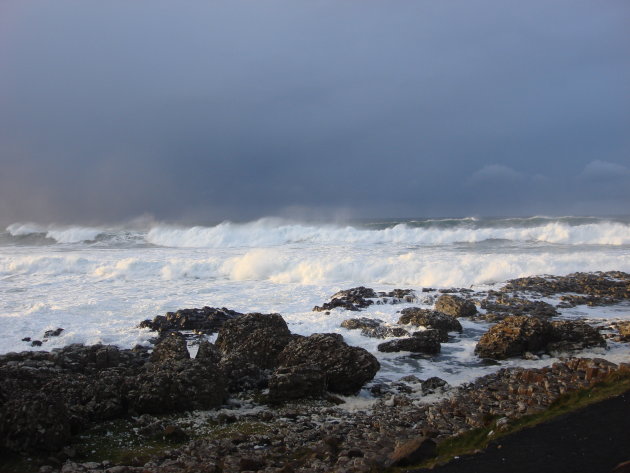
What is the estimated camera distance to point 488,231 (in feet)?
150

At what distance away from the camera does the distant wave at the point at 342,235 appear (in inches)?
1519

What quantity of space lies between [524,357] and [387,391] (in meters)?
3.82

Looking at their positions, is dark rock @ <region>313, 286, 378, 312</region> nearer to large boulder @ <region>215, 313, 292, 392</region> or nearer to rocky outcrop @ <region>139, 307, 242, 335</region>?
rocky outcrop @ <region>139, 307, 242, 335</region>

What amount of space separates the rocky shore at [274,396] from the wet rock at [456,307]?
2.45 metres

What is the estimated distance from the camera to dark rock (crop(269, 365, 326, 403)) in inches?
318

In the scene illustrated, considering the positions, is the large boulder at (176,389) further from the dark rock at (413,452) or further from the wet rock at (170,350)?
the dark rock at (413,452)

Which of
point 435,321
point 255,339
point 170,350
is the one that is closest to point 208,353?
point 170,350

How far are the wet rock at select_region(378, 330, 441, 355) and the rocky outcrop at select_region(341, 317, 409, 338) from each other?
1115 millimetres

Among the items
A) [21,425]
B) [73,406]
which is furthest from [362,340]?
[21,425]

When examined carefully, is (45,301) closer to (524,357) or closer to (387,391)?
(387,391)

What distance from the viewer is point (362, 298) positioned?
17609 mm

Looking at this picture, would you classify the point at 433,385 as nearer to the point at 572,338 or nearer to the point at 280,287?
the point at 572,338

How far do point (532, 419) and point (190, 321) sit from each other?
37.1 ft

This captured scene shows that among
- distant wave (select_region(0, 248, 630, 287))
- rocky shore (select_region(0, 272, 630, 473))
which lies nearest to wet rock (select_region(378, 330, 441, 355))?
rocky shore (select_region(0, 272, 630, 473))
